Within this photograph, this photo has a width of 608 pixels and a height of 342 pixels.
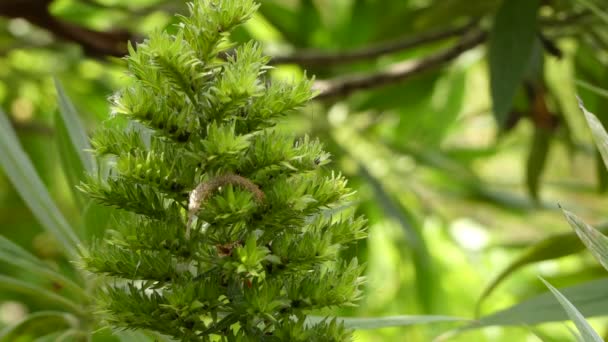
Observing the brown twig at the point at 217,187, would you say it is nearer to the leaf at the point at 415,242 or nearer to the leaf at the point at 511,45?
the leaf at the point at 511,45

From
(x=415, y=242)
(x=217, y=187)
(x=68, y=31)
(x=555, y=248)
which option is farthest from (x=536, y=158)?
(x=217, y=187)

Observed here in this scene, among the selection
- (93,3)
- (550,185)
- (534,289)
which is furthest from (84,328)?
(550,185)

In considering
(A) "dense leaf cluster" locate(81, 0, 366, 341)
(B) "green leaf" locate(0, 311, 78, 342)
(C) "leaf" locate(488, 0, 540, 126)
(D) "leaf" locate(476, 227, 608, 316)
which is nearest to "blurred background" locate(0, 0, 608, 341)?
(C) "leaf" locate(488, 0, 540, 126)

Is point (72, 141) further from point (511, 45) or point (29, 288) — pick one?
point (511, 45)

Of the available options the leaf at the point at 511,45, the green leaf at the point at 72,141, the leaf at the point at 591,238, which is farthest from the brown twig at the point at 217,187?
the leaf at the point at 511,45

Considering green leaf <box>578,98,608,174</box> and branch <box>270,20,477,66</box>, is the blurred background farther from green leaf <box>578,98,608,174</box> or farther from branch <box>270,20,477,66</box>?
green leaf <box>578,98,608,174</box>

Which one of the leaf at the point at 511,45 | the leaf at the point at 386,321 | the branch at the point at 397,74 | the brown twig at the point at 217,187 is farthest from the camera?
the branch at the point at 397,74
